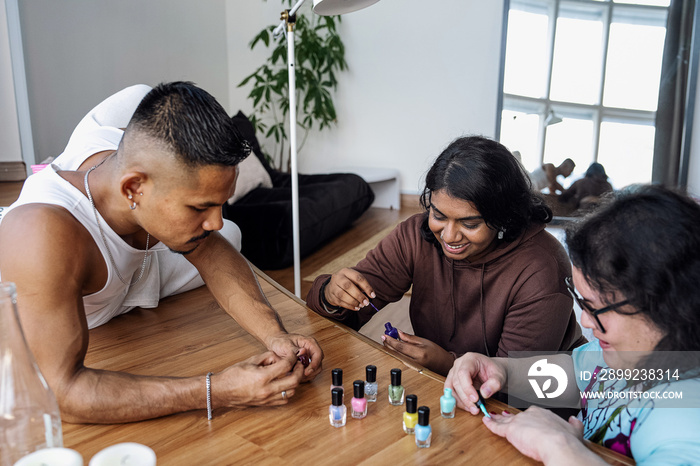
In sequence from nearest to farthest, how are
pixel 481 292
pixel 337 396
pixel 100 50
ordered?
pixel 337 396
pixel 481 292
pixel 100 50

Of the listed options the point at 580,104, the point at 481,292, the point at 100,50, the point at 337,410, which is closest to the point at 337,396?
the point at 337,410

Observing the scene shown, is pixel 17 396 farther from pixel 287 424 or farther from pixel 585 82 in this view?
pixel 585 82

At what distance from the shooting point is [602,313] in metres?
1.00

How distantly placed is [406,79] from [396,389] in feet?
14.8

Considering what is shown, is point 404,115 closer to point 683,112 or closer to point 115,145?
point 683,112

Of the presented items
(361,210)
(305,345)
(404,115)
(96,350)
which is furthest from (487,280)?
(404,115)

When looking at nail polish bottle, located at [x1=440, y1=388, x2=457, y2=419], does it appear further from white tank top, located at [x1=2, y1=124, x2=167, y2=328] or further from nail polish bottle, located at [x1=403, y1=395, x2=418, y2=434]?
white tank top, located at [x1=2, y1=124, x2=167, y2=328]

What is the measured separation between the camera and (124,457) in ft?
2.18

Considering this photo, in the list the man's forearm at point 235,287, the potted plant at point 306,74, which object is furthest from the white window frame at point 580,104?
the man's forearm at point 235,287

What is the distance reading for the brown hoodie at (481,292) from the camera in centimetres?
156

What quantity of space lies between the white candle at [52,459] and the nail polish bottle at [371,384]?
1.87 ft

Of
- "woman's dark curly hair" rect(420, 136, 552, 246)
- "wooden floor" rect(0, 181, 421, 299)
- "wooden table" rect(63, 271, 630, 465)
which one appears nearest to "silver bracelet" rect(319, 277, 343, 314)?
"wooden table" rect(63, 271, 630, 465)

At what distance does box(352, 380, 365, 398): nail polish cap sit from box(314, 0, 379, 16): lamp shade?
1574 mm

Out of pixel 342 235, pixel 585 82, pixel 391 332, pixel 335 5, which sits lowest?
pixel 342 235
